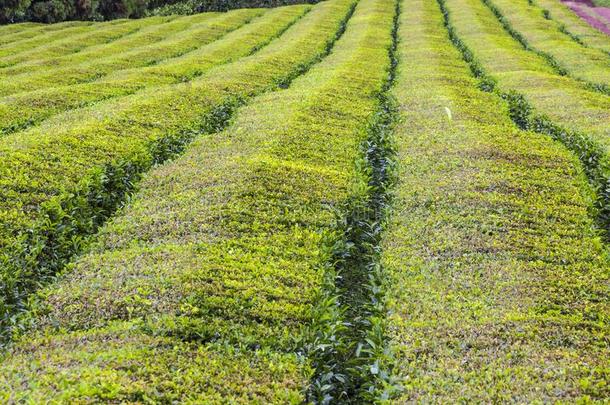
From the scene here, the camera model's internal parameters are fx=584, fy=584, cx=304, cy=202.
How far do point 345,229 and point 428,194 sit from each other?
9.65 feet

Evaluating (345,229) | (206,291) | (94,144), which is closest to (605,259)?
(345,229)

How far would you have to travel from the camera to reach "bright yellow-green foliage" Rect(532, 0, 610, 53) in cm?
5029

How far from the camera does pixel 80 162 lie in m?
18.4

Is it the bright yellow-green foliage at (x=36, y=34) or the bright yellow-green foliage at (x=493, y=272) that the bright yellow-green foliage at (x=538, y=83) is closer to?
the bright yellow-green foliage at (x=493, y=272)

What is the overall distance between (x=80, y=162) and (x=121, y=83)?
46.9 feet

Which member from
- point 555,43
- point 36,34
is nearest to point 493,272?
point 555,43

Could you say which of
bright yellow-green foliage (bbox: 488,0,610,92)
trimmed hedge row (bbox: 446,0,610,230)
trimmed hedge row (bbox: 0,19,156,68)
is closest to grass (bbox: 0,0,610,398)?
trimmed hedge row (bbox: 446,0,610,230)

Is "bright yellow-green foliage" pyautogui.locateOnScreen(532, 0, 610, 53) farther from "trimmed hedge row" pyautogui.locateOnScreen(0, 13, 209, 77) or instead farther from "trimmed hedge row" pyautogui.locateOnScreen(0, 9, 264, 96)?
"trimmed hedge row" pyautogui.locateOnScreen(0, 13, 209, 77)

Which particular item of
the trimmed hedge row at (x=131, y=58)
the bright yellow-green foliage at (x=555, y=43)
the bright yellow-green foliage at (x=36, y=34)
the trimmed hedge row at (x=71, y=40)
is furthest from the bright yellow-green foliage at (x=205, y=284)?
the bright yellow-green foliage at (x=36, y=34)

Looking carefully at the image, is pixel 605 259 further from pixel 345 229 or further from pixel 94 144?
pixel 94 144

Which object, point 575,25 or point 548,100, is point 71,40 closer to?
point 548,100

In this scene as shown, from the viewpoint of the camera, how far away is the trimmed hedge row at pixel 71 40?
45062mm

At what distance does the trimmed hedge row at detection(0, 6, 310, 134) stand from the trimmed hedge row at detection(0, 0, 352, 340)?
217cm

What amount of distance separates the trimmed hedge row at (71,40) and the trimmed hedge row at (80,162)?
20.7 m
